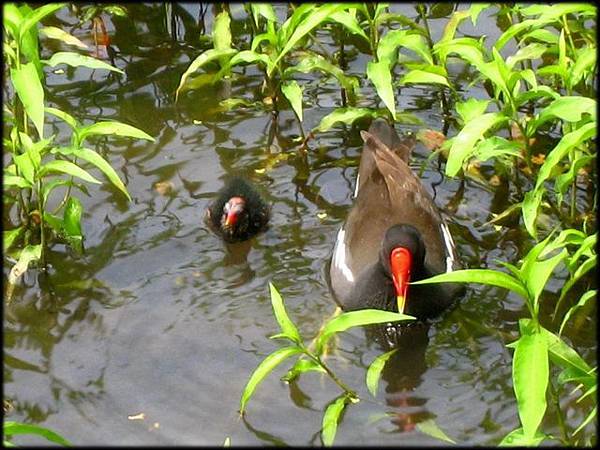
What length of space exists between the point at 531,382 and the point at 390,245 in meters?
2.03

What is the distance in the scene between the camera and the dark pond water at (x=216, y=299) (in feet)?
16.7

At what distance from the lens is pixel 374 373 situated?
5.11 m

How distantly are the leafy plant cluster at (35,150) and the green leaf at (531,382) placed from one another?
221 centimetres

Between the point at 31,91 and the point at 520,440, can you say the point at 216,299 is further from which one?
the point at 520,440

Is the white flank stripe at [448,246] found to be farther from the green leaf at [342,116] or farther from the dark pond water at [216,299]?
the green leaf at [342,116]

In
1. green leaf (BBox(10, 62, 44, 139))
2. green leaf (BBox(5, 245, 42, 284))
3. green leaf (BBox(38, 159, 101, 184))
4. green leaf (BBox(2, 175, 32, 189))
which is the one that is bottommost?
green leaf (BBox(5, 245, 42, 284))

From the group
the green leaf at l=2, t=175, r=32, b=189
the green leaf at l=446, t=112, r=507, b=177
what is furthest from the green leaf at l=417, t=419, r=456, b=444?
the green leaf at l=2, t=175, r=32, b=189

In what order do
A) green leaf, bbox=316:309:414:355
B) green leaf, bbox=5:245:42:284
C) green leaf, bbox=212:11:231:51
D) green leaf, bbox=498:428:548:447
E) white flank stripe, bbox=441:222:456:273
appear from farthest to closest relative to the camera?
green leaf, bbox=212:11:231:51, white flank stripe, bbox=441:222:456:273, green leaf, bbox=5:245:42:284, green leaf, bbox=316:309:414:355, green leaf, bbox=498:428:548:447

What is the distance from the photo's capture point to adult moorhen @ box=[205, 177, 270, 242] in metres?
6.57

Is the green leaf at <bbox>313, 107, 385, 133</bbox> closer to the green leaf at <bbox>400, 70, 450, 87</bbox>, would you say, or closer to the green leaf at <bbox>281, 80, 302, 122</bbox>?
the green leaf at <bbox>281, 80, 302, 122</bbox>

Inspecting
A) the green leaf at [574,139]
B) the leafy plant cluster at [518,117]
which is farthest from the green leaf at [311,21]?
the green leaf at [574,139]

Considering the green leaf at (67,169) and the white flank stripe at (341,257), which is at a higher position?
the green leaf at (67,169)

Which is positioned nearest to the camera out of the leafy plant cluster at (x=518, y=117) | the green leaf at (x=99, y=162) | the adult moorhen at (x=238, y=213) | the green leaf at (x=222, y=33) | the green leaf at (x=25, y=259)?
the leafy plant cluster at (x=518, y=117)

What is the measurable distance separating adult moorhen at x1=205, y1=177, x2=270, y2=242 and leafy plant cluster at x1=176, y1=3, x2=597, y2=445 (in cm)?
52
